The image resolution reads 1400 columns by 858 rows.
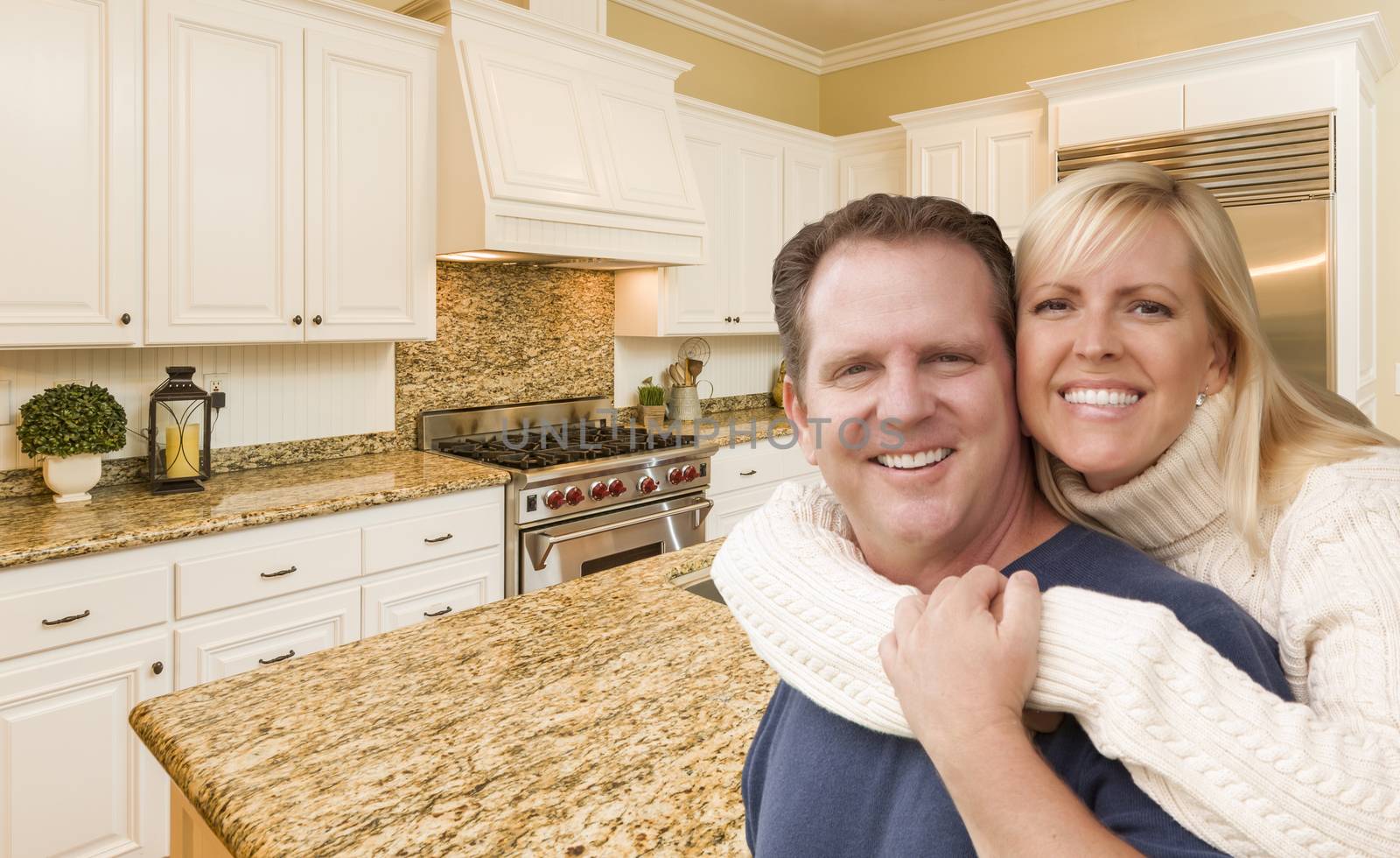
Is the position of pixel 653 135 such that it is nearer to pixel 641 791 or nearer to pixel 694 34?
pixel 694 34

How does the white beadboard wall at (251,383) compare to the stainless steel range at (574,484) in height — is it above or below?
above

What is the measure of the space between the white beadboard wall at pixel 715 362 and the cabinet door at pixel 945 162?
1.32 metres

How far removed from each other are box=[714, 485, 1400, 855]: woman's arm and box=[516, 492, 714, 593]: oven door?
2.45m

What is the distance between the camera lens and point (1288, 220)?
3.46m

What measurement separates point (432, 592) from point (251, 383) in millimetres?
1053

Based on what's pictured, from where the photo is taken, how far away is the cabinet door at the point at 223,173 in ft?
8.82

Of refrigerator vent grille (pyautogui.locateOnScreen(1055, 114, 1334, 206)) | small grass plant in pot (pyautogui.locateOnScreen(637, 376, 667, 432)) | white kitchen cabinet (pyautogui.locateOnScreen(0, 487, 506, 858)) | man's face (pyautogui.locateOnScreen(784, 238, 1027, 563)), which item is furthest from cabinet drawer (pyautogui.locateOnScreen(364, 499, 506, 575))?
refrigerator vent grille (pyautogui.locateOnScreen(1055, 114, 1334, 206))

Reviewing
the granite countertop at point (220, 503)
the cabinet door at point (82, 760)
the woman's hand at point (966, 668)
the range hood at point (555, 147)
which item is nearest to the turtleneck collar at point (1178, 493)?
the woman's hand at point (966, 668)

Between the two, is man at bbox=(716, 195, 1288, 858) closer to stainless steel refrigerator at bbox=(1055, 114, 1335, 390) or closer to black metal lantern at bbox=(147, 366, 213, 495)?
black metal lantern at bbox=(147, 366, 213, 495)

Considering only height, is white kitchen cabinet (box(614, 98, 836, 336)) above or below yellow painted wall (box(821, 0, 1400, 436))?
below

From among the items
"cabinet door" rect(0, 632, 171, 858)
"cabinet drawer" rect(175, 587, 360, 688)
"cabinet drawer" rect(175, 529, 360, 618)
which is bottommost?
"cabinet door" rect(0, 632, 171, 858)

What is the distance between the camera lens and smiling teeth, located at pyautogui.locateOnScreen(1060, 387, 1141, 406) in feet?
2.92

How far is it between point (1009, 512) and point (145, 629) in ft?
7.90

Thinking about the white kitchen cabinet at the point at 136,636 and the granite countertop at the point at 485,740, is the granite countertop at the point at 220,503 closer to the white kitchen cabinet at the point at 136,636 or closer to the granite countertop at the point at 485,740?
the white kitchen cabinet at the point at 136,636
